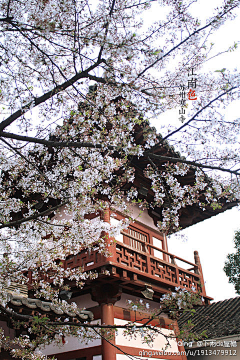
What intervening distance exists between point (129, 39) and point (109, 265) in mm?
4550

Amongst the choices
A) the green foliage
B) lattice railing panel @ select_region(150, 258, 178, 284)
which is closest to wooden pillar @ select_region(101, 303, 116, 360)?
lattice railing panel @ select_region(150, 258, 178, 284)

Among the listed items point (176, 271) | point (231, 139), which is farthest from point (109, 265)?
point (231, 139)

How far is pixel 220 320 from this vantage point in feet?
35.0

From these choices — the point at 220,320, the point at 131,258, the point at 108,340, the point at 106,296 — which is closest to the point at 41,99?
the point at 131,258

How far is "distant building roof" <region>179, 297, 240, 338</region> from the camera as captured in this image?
30.8ft

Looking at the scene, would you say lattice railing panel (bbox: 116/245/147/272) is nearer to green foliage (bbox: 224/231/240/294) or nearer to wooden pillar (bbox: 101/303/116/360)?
wooden pillar (bbox: 101/303/116/360)

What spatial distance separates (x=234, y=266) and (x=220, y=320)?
9.31 m

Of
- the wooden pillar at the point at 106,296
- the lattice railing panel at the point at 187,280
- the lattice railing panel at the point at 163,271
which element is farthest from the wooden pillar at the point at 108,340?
the lattice railing panel at the point at 187,280

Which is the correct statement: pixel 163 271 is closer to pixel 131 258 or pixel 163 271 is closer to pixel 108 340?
pixel 131 258

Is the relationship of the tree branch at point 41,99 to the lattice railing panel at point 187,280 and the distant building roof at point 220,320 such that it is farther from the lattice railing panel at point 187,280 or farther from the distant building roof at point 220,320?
the distant building roof at point 220,320

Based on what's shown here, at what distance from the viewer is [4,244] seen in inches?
224

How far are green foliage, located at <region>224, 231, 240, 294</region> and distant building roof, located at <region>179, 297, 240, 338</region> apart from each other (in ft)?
21.5

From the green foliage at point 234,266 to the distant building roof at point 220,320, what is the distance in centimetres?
654

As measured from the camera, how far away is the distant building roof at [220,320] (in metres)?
9.38
